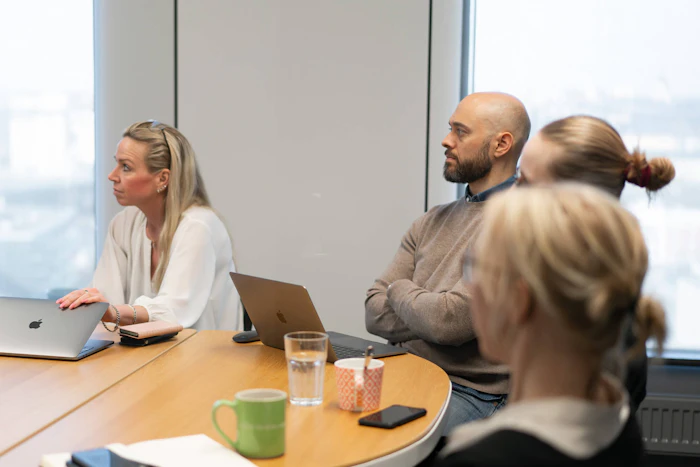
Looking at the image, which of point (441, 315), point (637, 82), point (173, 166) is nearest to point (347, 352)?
point (441, 315)

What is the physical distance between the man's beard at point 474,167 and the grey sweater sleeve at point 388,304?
214 millimetres

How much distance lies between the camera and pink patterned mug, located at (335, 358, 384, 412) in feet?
4.56

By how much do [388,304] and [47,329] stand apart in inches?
38.9

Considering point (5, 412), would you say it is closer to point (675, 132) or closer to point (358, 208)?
point (358, 208)

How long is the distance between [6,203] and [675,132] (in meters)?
3.24

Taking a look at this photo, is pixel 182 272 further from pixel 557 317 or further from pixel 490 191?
pixel 557 317

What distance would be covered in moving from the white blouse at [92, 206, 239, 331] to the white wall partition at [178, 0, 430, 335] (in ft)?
2.51

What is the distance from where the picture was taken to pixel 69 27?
11.9ft

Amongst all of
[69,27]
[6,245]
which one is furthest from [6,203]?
[69,27]

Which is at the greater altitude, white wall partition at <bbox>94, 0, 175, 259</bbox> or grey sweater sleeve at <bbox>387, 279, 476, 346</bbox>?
white wall partition at <bbox>94, 0, 175, 259</bbox>

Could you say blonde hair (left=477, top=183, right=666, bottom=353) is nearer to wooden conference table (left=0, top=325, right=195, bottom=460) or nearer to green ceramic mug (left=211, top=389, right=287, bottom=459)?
green ceramic mug (left=211, top=389, right=287, bottom=459)

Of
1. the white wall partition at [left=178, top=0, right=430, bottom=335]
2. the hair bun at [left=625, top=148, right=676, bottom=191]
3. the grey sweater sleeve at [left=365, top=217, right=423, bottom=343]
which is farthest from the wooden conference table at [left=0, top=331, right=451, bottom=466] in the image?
the white wall partition at [left=178, top=0, right=430, bottom=335]

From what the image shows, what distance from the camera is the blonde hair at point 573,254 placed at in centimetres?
73

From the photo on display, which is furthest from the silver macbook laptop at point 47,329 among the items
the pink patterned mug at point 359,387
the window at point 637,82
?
the window at point 637,82
